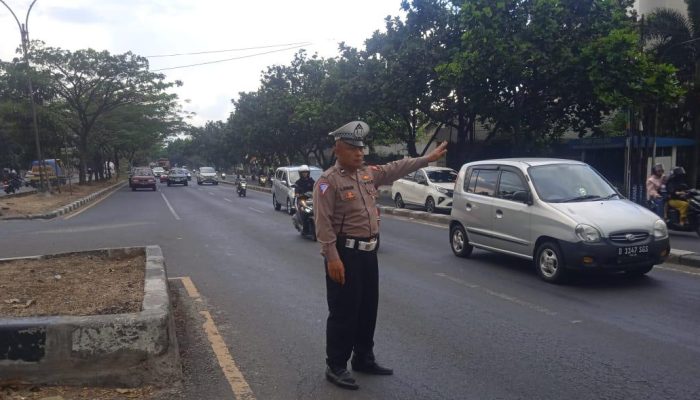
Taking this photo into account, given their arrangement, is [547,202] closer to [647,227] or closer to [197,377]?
[647,227]

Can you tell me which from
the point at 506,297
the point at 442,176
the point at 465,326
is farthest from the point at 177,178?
the point at 465,326

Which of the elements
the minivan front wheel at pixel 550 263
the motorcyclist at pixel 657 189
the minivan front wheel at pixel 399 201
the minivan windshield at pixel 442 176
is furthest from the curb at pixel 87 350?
the minivan front wheel at pixel 399 201

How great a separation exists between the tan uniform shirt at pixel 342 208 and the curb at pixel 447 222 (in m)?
6.96

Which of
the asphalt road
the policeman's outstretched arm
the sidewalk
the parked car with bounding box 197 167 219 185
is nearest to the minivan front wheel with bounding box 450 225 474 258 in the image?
the asphalt road

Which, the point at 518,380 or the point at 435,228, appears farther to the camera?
the point at 435,228

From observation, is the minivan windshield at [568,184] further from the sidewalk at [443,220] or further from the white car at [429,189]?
the white car at [429,189]

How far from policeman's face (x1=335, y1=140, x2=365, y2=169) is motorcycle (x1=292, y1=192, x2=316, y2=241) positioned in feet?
28.4

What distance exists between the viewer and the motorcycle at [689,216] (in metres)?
12.6

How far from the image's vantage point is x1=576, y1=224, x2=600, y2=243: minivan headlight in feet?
24.9

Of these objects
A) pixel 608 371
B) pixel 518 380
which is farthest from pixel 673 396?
pixel 518 380

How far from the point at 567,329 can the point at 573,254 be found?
6.43 feet

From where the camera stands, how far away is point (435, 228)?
15.8m

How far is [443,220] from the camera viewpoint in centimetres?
1719

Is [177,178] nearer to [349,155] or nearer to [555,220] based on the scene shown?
[555,220]
